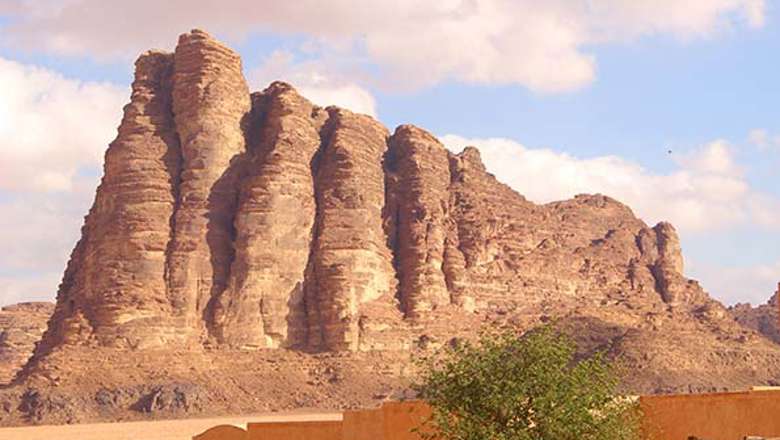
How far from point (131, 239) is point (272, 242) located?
37.5 ft

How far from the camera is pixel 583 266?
13562cm

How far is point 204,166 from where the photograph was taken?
110125 mm

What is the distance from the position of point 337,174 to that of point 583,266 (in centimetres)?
3279

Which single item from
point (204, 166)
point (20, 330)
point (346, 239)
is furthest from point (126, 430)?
point (20, 330)

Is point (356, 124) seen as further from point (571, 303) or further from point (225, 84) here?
point (571, 303)

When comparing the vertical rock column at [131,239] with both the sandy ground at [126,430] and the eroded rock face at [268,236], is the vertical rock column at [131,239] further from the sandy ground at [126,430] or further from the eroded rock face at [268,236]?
the sandy ground at [126,430]

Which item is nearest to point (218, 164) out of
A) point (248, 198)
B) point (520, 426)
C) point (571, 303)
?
point (248, 198)

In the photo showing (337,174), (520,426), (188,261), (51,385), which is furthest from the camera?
(337,174)

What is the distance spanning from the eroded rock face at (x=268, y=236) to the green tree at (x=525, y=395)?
259 feet

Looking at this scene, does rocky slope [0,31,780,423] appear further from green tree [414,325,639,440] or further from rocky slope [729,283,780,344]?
green tree [414,325,639,440]

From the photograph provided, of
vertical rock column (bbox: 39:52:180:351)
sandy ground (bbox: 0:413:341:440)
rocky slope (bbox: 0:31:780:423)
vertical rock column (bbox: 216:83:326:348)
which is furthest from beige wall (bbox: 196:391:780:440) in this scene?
vertical rock column (bbox: 216:83:326:348)

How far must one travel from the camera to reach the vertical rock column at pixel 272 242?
10706 cm

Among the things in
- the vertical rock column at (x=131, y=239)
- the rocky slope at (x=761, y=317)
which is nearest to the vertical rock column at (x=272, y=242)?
the vertical rock column at (x=131, y=239)

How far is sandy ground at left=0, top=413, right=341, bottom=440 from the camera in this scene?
3132 inches
